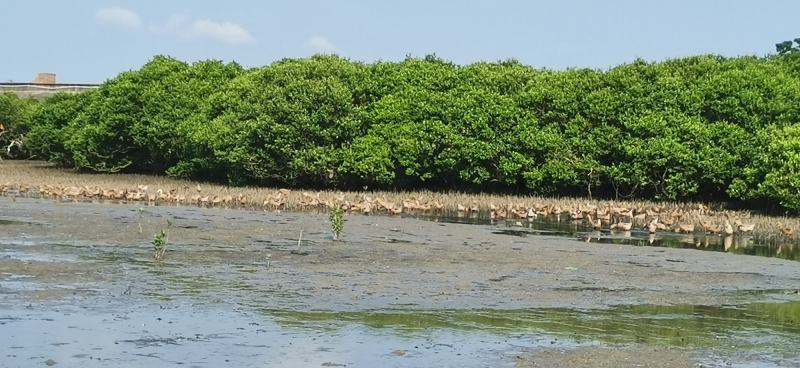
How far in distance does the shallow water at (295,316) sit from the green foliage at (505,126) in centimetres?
1445

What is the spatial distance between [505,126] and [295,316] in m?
21.0

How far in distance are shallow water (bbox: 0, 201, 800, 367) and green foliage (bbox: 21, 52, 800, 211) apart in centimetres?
1445

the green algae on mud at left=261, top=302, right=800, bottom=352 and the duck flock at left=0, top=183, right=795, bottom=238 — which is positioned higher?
the duck flock at left=0, top=183, right=795, bottom=238

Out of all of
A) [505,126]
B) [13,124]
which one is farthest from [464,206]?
[13,124]

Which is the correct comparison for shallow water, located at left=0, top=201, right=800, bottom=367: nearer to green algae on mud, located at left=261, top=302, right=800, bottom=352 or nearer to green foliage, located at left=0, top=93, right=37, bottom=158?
green algae on mud, located at left=261, top=302, right=800, bottom=352

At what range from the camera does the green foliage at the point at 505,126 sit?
27859 millimetres

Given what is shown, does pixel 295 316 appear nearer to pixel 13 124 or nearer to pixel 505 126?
pixel 505 126

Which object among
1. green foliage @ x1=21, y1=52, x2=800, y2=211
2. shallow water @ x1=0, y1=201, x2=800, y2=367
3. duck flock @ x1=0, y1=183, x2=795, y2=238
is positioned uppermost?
green foliage @ x1=21, y1=52, x2=800, y2=211

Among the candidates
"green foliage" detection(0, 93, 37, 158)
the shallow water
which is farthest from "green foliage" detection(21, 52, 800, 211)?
"green foliage" detection(0, 93, 37, 158)

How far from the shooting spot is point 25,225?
695 inches

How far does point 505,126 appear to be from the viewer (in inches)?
1177

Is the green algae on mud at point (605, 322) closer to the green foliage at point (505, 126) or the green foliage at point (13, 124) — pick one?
the green foliage at point (505, 126)

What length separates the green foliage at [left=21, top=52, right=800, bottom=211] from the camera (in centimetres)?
2786

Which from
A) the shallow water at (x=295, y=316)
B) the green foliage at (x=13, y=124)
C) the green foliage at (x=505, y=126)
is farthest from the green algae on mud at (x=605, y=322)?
the green foliage at (x=13, y=124)
